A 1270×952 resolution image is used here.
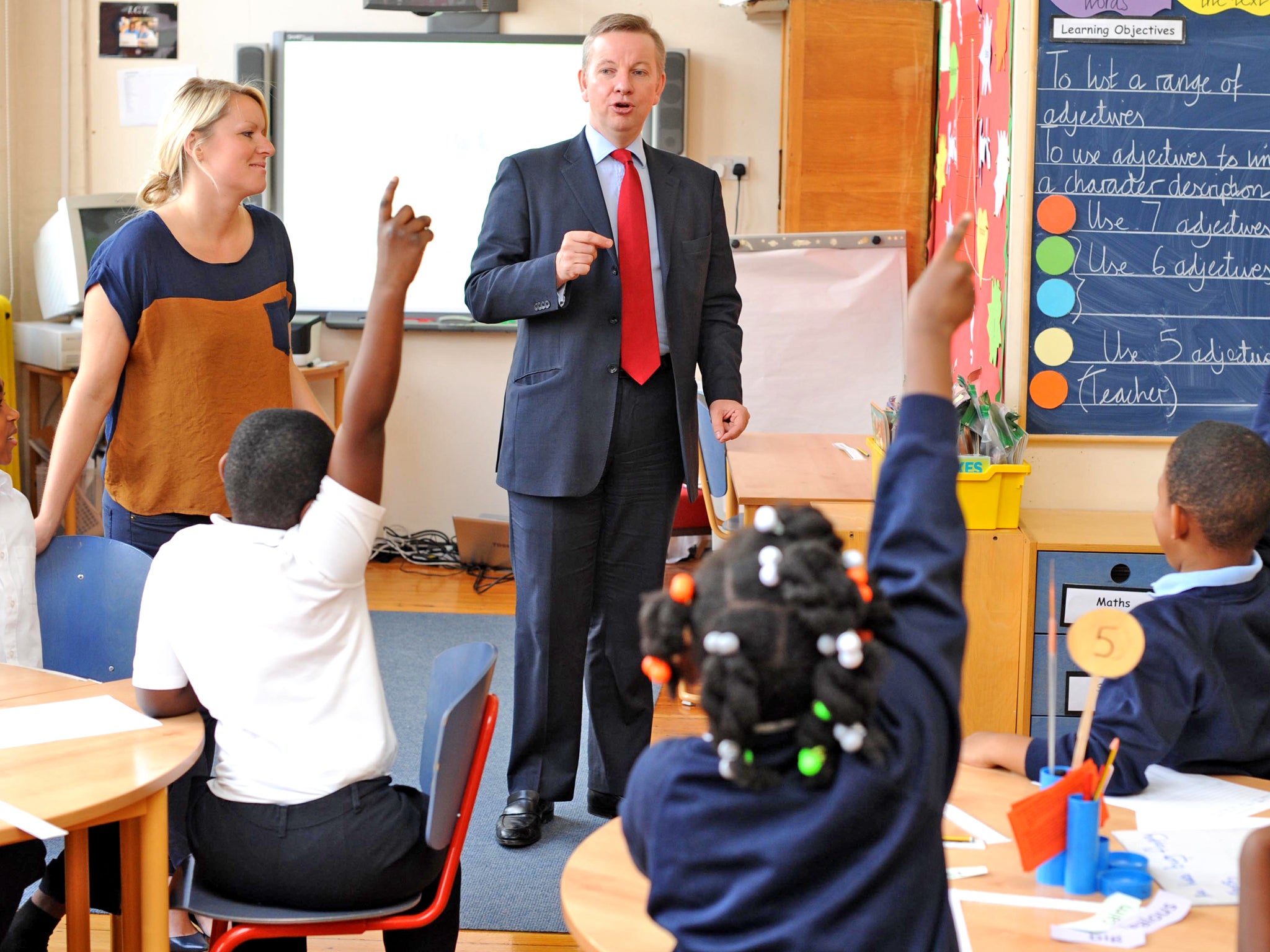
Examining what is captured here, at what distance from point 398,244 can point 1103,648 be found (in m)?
0.86

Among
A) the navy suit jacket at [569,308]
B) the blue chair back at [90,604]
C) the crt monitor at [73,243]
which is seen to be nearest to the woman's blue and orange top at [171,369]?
the blue chair back at [90,604]

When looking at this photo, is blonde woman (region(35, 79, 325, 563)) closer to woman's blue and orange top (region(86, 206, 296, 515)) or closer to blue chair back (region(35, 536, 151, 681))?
woman's blue and orange top (region(86, 206, 296, 515))

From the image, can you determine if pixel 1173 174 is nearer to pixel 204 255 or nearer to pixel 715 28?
pixel 204 255

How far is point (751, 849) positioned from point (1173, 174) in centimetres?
232

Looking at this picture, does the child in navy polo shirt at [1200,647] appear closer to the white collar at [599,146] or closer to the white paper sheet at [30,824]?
the white paper sheet at [30,824]

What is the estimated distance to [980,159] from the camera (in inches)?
132

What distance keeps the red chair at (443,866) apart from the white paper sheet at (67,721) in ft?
0.66

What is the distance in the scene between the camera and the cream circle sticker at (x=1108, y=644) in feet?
4.06

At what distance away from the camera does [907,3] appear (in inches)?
175

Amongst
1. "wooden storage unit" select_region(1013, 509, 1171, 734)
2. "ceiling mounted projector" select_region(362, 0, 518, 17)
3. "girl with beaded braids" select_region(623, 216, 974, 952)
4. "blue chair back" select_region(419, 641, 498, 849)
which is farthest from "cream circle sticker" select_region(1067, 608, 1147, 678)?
"ceiling mounted projector" select_region(362, 0, 518, 17)

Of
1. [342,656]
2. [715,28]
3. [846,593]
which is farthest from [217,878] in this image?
[715,28]

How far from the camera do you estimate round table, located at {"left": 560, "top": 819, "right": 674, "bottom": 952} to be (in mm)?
1119

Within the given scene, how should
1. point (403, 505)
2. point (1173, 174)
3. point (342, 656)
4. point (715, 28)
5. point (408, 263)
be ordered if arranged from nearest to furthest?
point (408, 263), point (342, 656), point (1173, 174), point (715, 28), point (403, 505)

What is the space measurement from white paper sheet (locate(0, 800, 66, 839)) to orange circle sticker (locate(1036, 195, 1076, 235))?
2257mm
